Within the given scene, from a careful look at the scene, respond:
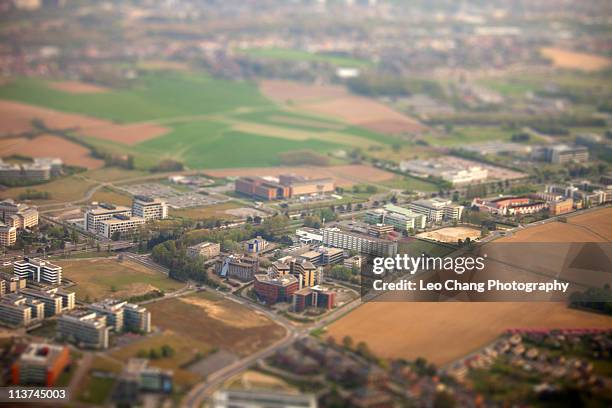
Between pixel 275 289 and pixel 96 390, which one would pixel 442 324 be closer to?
pixel 275 289

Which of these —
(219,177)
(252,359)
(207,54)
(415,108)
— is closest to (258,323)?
(252,359)

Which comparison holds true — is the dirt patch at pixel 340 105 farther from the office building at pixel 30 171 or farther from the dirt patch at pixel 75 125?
the office building at pixel 30 171

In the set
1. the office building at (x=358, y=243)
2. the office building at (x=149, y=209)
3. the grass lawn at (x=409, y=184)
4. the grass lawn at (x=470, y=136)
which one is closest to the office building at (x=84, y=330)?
the office building at (x=358, y=243)

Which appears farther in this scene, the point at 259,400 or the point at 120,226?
the point at 120,226

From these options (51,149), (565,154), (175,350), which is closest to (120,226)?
(175,350)

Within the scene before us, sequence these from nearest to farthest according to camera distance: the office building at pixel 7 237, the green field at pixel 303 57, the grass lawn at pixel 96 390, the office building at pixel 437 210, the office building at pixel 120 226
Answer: the grass lawn at pixel 96 390
the office building at pixel 7 237
the office building at pixel 120 226
the office building at pixel 437 210
the green field at pixel 303 57

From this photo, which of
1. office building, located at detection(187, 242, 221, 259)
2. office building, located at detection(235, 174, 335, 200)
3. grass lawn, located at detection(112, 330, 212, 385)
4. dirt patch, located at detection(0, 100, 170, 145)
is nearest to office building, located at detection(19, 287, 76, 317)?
grass lawn, located at detection(112, 330, 212, 385)

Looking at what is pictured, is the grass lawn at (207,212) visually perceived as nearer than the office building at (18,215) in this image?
No
